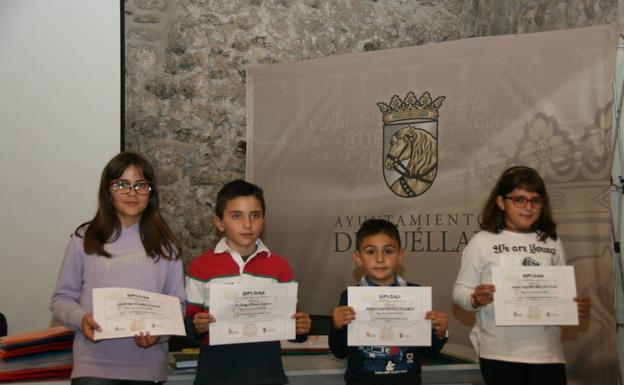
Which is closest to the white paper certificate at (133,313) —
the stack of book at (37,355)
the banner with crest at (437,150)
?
the stack of book at (37,355)

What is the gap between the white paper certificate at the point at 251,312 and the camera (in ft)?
8.81

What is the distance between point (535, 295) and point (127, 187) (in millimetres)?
1626

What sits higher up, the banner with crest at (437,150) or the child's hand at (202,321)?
the banner with crest at (437,150)

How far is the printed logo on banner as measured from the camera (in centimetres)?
468

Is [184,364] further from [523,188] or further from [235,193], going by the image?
[523,188]

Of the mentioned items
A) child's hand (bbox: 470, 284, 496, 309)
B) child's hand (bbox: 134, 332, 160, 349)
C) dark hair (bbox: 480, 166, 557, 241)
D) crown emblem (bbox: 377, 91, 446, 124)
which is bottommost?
child's hand (bbox: 134, 332, 160, 349)

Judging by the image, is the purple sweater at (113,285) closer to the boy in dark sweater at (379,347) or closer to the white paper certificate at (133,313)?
the white paper certificate at (133,313)

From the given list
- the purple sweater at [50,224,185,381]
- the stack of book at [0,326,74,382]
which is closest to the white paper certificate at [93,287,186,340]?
the purple sweater at [50,224,185,381]

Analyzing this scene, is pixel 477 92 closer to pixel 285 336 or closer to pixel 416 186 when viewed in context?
pixel 416 186

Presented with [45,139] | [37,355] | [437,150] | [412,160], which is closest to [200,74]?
[45,139]

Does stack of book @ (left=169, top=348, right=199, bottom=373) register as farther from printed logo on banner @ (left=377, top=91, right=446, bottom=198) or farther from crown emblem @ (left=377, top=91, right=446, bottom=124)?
crown emblem @ (left=377, top=91, right=446, bottom=124)

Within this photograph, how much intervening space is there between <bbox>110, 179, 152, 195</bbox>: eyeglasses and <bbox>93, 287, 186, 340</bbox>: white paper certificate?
1.42ft

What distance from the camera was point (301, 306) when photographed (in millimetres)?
5250

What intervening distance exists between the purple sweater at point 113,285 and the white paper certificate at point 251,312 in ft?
0.86
